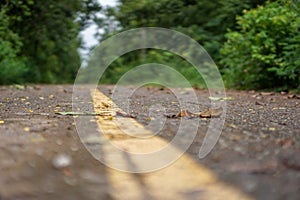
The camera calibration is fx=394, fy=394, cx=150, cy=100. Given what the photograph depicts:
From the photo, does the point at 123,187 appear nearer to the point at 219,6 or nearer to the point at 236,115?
the point at 236,115

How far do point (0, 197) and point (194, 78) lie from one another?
28.9 feet

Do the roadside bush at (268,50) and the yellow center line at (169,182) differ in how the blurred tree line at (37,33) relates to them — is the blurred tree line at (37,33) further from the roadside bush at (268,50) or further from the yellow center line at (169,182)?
the yellow center line at (169,182)

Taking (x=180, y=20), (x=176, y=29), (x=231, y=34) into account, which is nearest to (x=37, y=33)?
(x=176, y=29)

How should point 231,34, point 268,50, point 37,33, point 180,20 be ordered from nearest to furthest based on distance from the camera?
point 268,50 → point 231,34 → point 37,33 → point 180,20

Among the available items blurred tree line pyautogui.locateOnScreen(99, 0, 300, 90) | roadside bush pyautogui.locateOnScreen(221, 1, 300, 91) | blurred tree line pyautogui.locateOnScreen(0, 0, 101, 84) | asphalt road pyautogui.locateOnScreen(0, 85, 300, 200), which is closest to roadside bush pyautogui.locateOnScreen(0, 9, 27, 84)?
blurred tree line pyautogui.locateOnScreen(0, 0, 101, 84)

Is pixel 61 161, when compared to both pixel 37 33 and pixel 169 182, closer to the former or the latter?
pixel 169 182

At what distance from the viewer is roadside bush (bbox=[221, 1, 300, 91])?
17.9ft

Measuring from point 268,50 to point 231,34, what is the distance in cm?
106

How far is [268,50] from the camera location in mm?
6020

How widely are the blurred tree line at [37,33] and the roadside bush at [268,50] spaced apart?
4885 millimetres

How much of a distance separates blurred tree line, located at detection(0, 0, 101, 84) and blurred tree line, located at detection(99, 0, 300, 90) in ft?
5.17

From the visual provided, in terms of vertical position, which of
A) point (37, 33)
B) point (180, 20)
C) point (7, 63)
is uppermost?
point (180, 20)

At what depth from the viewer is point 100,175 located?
128 cm

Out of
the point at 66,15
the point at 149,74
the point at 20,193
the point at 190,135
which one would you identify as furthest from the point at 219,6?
the point at 20,193
